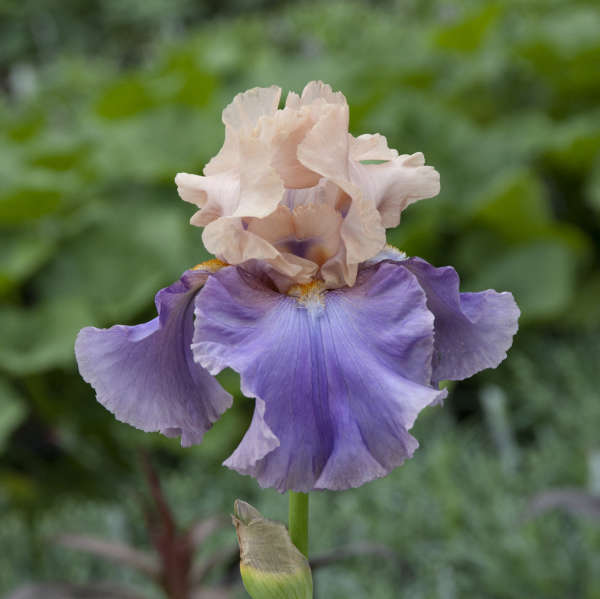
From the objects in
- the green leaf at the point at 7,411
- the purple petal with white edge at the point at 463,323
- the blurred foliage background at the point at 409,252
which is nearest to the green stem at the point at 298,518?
the purple petal with white edge at the point at 463,323

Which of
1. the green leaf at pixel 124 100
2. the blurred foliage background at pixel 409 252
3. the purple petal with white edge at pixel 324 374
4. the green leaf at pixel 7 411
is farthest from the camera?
the green leaf at pixel 124 100

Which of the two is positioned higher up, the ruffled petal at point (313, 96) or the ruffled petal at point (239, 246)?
the ruffled petal at point (313, 96)

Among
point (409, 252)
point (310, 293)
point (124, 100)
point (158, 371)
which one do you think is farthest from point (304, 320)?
point (124, 100)

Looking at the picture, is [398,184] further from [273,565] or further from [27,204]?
[27,204]

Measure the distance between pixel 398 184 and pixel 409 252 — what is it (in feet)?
7.80

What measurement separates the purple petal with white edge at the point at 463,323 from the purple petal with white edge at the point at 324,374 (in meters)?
0.07

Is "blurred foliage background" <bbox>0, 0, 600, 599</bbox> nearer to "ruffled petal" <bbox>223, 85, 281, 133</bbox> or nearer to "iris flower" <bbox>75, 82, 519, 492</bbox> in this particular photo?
"iris flower" <bbox>75, 82, 519, 492</bbox>

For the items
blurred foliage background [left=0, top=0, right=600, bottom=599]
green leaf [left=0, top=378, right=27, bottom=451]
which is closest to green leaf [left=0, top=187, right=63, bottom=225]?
blurred foliage background [left=0, top=0, right=600, bottom=599]

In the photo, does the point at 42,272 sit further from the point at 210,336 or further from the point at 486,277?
the point at 210,336

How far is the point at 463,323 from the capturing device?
756 mm

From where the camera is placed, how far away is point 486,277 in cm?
313

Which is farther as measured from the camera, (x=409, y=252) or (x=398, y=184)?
(x=409, y=252)

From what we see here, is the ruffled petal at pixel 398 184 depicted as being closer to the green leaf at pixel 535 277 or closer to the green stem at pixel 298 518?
the green stem at pixel 298 518

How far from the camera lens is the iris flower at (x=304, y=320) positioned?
2.13ft
